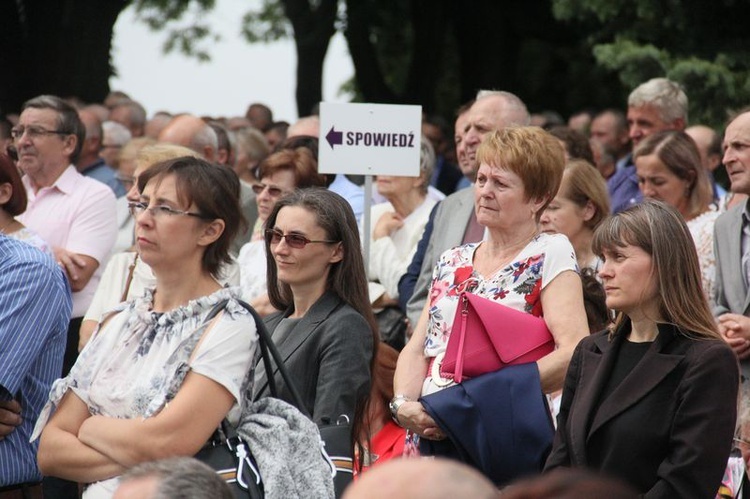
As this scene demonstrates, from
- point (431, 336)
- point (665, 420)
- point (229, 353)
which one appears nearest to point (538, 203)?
point (431, 336)

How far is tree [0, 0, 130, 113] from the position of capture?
60.5 ft

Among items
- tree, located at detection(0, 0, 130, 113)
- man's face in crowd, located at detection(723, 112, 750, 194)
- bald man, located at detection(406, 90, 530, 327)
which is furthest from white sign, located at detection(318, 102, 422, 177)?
tree, located at detection(0, 0, 130, 113)

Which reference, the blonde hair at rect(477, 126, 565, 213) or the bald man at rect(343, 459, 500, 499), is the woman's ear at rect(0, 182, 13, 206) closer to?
the blonde hair at rect(477, 126, 565, 213)

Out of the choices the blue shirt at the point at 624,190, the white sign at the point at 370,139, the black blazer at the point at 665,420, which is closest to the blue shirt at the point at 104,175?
the white sign at the point at 370,139

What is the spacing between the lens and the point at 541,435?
5164 mm

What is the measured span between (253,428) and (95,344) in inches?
26.9

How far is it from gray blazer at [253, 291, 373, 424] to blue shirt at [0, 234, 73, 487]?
36.6 inches

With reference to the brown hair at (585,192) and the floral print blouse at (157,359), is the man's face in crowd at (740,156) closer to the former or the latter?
the brown hair at (585,192)

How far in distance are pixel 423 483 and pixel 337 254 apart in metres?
3.19

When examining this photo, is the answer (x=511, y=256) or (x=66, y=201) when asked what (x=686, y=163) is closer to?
(x=511, y=256)

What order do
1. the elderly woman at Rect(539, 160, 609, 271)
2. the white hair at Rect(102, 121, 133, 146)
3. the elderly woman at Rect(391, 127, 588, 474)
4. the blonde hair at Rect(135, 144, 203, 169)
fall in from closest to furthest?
the elderly woman at Rect(391, 127, 588, 474)
the elderly woman at Rect(539, 160, 609, 271)
the blonde hair at Rect(135, 144, 203, 169)
the white hair at Rect(102, 121, 133, 146)

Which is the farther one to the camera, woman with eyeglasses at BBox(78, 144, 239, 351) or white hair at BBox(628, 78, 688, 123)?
white hair at BBox(628, 78, 688, 123)

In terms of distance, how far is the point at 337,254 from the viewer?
5773 millimetres

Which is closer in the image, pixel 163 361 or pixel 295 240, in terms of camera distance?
pixel 163 361
